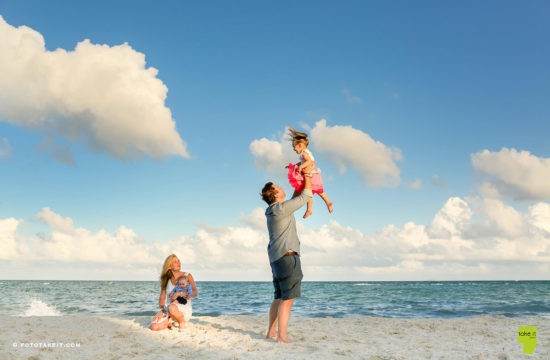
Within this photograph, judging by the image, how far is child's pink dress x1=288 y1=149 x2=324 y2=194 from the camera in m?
5.42

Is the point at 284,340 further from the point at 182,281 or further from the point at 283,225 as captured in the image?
the point at 182,281

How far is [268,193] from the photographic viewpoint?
18.0 feet

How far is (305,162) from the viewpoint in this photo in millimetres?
5512

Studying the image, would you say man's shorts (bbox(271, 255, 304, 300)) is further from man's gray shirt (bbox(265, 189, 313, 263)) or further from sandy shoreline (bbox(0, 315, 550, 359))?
sandy shoreline (bbox(0, 315, 550, 359))

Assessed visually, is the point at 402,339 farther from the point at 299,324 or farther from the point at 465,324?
the point at 465,324

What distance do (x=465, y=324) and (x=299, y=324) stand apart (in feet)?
12.0

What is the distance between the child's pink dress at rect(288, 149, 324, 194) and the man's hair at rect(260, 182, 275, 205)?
29 centimetres

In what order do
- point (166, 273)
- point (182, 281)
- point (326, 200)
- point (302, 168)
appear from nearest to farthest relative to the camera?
point (302, 168), point (326, 200), point (182, 281), point (166, 273)

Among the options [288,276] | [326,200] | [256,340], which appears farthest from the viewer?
[326,200]

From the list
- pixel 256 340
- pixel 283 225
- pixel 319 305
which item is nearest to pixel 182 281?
pixel 256 340

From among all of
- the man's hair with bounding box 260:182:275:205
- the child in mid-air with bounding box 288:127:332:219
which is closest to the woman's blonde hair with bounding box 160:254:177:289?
the man's hair with bounding box 260:182:275:205

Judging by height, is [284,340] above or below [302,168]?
below

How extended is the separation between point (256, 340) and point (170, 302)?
206 centimetres

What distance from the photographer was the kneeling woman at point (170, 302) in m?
6.75
